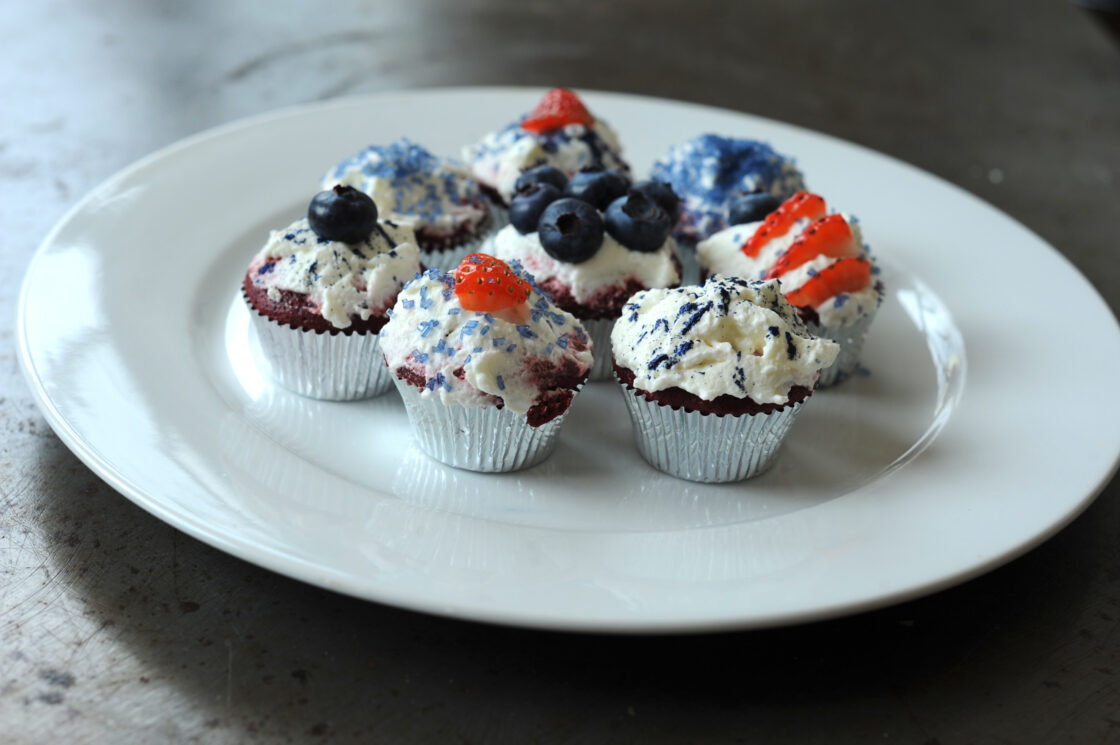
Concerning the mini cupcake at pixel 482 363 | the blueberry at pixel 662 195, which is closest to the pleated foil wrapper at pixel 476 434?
the mini cupcake at pixel 482 363

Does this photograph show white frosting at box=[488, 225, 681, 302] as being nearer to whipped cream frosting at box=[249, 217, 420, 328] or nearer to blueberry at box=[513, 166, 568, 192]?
Result: blueberry at box=[513, 166, 568, 192]

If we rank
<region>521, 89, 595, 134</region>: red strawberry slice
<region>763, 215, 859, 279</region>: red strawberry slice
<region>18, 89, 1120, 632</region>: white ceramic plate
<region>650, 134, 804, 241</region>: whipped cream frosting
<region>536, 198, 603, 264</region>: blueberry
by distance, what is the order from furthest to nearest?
<region>521, 89, 595, 134</region>: red strawberry slice, <region>650, 134, 804, 241</region>: whipped cream frosting, <region>763, 215, 859, 279</region>: red strawberry slice, <region>536, 198, 603, 264</region>: blueberry, <region>18, 89, 1120, 632</region>: white ceramic plate

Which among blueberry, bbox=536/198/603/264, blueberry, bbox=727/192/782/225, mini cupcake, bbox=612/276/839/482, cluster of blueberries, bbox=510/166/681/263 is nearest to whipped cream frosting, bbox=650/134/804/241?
blueberry, bbox=727/192/782/225

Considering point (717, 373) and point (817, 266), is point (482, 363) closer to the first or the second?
point (717, 373)

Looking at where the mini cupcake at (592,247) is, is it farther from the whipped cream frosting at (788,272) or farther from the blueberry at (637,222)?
the whipped cream frosting at (788,272)

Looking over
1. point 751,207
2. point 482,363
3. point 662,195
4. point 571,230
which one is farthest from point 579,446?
point 751,207

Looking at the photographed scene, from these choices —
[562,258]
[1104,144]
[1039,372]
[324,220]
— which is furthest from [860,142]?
[324,220]

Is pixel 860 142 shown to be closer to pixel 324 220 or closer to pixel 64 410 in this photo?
pixel 324 220
